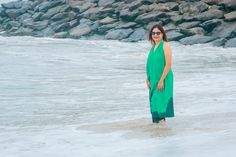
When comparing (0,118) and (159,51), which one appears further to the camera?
(0,118)

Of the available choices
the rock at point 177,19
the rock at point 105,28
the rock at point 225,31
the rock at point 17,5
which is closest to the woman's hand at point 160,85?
the rock at point 225,31

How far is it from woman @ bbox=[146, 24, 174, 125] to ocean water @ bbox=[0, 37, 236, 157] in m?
0.23

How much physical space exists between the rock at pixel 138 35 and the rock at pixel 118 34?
28cm

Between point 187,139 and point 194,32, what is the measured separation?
17.3 metres

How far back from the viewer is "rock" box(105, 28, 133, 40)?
25.6m

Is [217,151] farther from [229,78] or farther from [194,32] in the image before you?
[194,32]

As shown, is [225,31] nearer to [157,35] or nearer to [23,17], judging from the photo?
[23,17]

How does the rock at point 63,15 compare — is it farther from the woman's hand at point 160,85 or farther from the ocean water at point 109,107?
the woman's hand at point 160,85

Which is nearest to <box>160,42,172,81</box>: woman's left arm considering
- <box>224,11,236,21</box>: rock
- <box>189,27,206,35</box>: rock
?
<box>189,27,206,35</box>: rock

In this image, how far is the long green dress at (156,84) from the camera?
23.9 feet

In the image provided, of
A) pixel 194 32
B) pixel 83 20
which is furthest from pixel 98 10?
pixel 194 32

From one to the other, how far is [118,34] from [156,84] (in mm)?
18631

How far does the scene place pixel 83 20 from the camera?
29344 mm

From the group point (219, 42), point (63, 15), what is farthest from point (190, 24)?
point (63, 15)
